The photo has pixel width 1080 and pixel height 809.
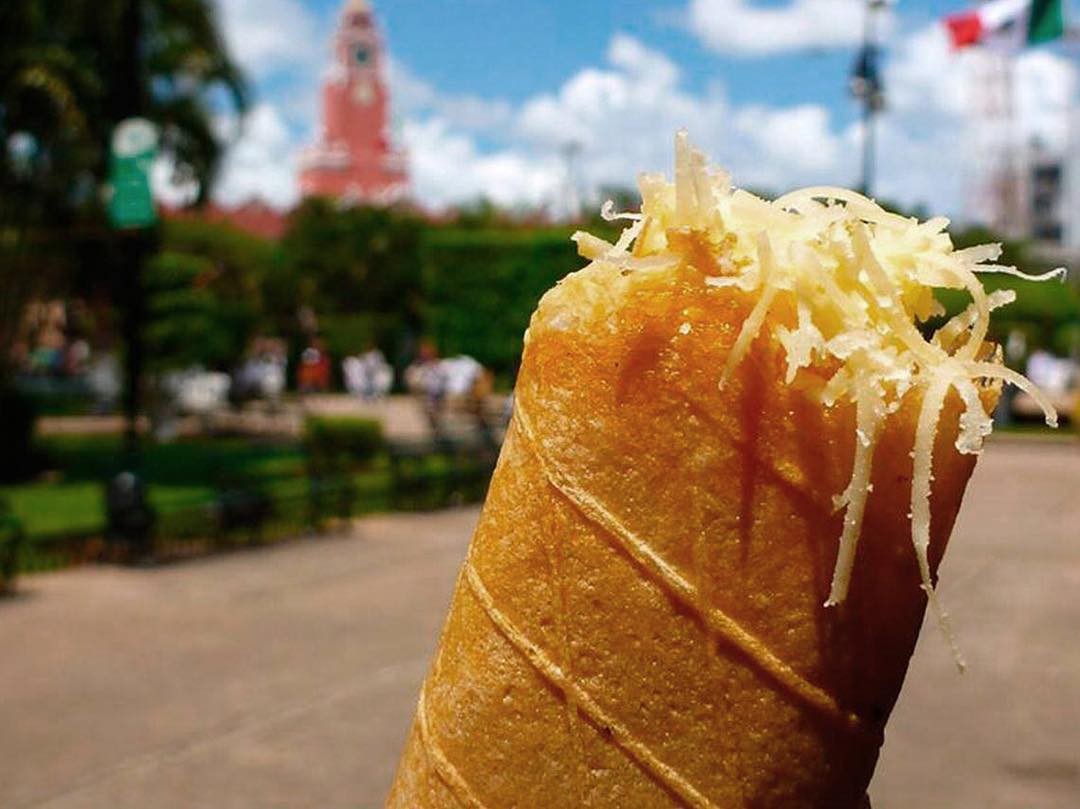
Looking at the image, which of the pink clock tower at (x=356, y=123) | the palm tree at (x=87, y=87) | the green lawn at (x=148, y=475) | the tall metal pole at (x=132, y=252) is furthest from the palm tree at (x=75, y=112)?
the pink clock tower at (x=356, y=123)

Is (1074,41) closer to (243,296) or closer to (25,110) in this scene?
(243,296)

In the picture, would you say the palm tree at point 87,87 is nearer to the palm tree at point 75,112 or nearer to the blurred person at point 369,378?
the palm tree at point 75,112

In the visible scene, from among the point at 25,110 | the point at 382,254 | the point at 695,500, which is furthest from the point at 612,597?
the point at 382,254

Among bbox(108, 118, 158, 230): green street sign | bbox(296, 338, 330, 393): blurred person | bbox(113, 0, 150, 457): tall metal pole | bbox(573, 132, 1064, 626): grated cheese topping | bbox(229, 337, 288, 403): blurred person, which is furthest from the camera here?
bbox(296, 338, 330, 393): blurred person

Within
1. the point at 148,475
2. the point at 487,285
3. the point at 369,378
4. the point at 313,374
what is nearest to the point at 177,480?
the point at 148,475

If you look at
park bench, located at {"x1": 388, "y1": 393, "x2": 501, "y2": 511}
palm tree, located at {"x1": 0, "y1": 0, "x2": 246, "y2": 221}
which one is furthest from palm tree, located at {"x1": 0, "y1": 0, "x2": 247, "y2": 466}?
park bench, located at {"x1": 388, "y1": 393, "x2": 501, "y2": 511}

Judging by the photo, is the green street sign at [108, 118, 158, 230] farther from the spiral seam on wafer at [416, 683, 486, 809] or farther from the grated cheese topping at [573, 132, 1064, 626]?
the grated cheese topping at [573, 132, 1064, 626]
